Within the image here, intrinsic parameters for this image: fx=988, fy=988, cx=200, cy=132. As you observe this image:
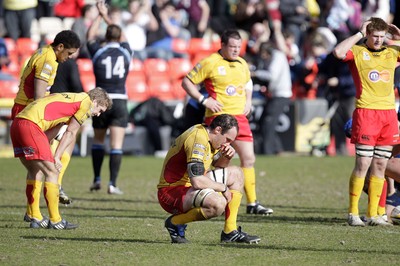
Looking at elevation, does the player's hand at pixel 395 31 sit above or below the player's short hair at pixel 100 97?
above

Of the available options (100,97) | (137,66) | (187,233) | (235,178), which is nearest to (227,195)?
(235,178)

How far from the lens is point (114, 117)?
14.8 metres

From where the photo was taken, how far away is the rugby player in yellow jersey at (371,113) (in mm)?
11125

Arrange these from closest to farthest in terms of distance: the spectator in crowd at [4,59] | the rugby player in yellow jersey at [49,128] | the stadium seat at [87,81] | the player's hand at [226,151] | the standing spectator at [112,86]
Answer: the player's hand at [226,151] < the rugby player in yellow jersey at [49,128] < the standing spectator at [112,86] < the spectator in crowd at [4,59] < the stadium seat at [87,81]

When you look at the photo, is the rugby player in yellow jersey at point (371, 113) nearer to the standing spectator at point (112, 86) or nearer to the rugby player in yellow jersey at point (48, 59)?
the rugby player in yellow jersey at point (48, 59)

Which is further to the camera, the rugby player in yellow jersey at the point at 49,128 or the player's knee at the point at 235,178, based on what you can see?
the rugby player in yellow jersey at the point at 49,128

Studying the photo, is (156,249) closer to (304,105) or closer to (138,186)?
(138,186)

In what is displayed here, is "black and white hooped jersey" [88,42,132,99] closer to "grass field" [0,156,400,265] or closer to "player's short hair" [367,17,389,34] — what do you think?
"grass field" [0,156,400,265]

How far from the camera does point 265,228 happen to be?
10.9 m

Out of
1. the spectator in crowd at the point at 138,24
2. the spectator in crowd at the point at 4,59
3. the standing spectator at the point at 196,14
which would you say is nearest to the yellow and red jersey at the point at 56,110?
the spectator in crowd at the point at 4,59

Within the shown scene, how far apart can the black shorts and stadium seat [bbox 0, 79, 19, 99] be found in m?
6.06

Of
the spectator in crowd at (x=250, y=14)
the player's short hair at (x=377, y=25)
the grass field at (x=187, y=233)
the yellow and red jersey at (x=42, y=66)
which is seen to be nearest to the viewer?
the grass field at (x=187, y=233)

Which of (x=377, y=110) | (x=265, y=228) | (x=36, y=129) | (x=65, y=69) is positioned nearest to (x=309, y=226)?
(x=265, y=228)

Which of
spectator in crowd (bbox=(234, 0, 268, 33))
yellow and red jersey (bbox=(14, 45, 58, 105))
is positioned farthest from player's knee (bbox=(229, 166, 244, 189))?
spectator in crowd (bbox=(234, 0, 268, 33))
